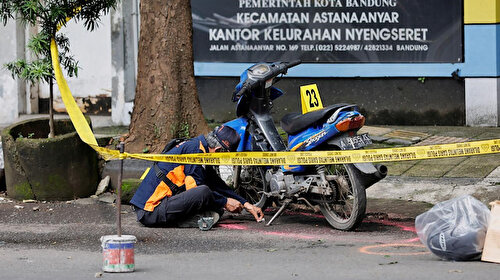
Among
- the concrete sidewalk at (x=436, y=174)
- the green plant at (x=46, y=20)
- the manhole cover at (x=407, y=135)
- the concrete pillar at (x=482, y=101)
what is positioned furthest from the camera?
the concrete pillar at (x=482, y=101)

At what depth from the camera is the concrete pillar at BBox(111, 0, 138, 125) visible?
1413cm

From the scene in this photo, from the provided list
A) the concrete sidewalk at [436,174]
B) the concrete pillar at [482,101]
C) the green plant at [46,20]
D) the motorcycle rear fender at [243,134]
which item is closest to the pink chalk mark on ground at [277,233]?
the motorcycle rear fender at [243,134]

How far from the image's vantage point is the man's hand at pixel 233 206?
7.80 m

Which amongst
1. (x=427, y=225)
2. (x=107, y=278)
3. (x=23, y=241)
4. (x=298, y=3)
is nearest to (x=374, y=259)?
(x=427, y=225)

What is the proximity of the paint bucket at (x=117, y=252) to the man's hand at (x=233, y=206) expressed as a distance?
1.93 m

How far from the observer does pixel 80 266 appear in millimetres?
6254

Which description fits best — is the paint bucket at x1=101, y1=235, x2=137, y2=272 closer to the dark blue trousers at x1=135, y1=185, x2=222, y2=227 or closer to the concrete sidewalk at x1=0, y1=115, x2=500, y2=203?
the dark blue trousers at x1=135, y1=185, x2=222, y2=227

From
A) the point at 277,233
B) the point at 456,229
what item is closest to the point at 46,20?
the point at 277,233

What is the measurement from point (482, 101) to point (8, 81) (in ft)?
24.7

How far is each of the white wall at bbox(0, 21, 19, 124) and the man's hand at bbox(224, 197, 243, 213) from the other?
8018mm

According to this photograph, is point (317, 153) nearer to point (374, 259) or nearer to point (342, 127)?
point (342, 127)

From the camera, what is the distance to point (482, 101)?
12.9 m

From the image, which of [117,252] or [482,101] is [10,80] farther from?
[117,252]

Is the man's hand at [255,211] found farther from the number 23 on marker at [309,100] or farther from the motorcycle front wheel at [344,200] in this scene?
the number 23 on marker at [309,100]
